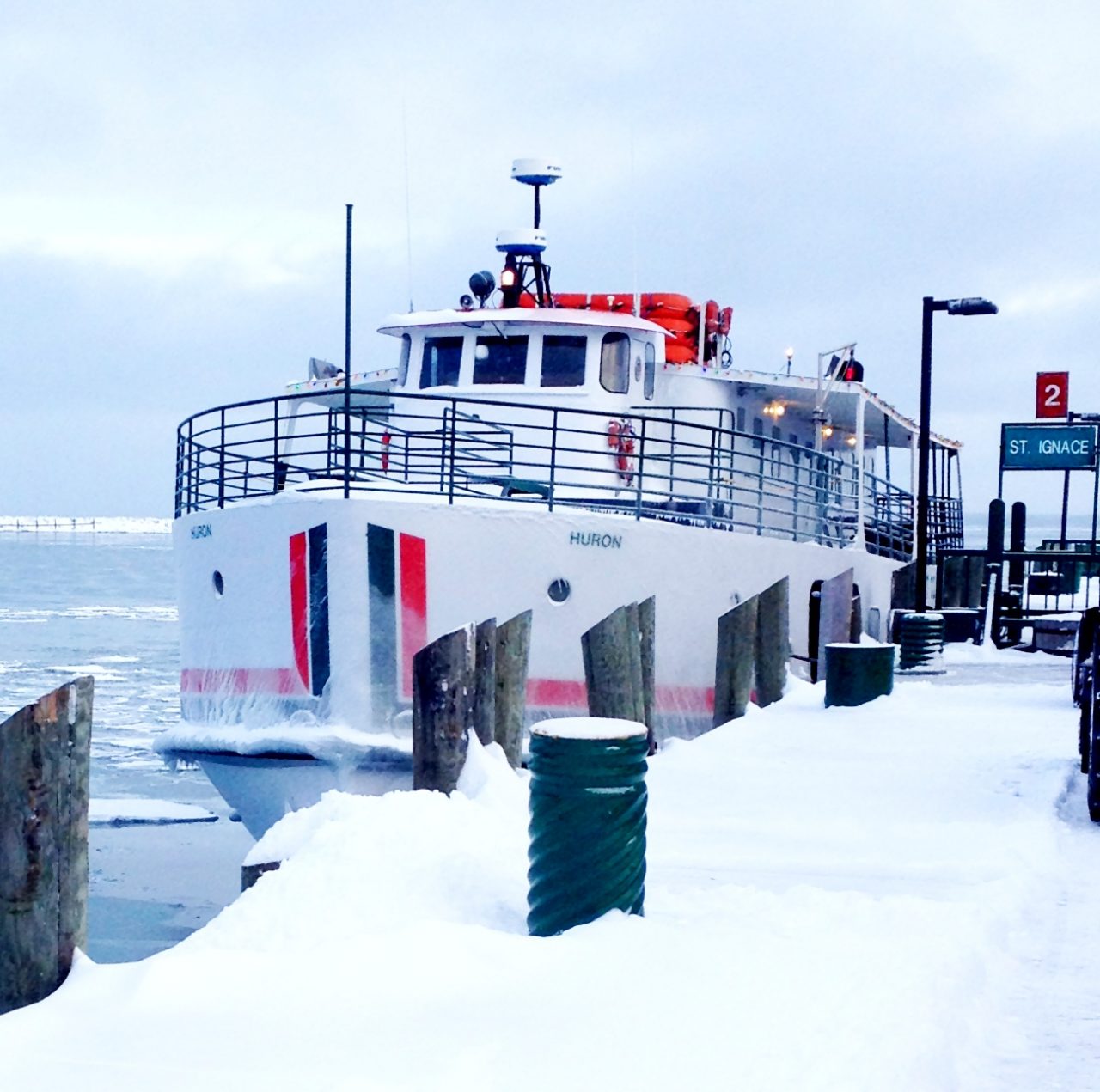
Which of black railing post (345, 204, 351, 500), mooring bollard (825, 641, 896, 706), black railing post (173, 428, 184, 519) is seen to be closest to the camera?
black railing post (345, 204, 351, 500)

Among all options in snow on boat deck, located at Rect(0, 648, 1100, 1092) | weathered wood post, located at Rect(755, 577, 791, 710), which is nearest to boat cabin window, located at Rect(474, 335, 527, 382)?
weathered wood post, located at Rect(755, 577, 791, 710)

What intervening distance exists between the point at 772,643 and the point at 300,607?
4155 millimetres

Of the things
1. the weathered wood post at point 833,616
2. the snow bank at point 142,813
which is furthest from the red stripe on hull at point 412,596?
the snow bank at point 142,813

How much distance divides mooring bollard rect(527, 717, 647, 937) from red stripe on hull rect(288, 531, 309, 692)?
21.0ft

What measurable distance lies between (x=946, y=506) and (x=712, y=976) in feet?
73.6

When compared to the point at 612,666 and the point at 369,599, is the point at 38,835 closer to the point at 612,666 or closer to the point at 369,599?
the point at 612,666

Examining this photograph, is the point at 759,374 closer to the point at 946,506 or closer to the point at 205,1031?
the point at 946,506

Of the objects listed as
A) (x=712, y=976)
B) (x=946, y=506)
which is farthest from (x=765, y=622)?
(x=946, y=506)

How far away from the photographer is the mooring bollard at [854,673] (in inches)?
473

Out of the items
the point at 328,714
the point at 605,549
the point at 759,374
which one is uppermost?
the point at 759,374

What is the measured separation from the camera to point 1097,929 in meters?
5.46

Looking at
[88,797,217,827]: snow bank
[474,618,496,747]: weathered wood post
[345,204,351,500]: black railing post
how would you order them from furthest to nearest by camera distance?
[88,797,217,827]: snow bank → [345,204,351,500]: black railing post → [474,618,496,747]: weathered wood post

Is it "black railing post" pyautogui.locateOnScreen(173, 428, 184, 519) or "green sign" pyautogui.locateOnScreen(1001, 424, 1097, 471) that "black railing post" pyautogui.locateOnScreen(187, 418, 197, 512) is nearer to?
"black railing post" pyautogui.locateOnScreen(173, 428, 184, 519)

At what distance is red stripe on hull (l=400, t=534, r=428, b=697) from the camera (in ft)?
37.3
